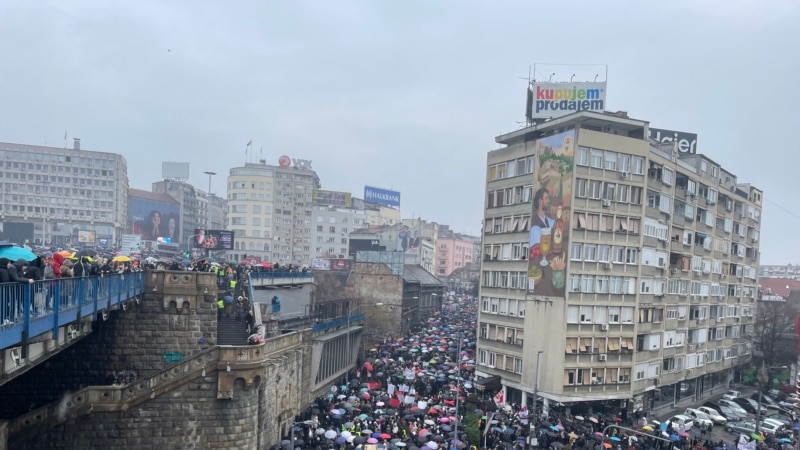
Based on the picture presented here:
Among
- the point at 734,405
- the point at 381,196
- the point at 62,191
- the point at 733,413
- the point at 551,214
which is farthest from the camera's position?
the point at 381,196

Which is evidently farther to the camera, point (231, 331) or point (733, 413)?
point (733, 413)

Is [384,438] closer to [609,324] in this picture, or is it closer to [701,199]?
[609,324]

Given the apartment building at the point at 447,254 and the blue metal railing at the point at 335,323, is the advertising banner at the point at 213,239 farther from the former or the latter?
the apartment building at the point at 447,254

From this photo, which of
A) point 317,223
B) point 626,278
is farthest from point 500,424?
point 317,223

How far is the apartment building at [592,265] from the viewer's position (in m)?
38.4

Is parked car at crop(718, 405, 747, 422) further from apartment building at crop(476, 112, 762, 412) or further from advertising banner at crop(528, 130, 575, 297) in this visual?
advertising banner at crop(528, 130, 575, 297)

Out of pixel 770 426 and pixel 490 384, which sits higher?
pixel 490 384

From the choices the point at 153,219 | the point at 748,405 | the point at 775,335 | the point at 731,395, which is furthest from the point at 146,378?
the point at 153,219

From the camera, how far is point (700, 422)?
130 feet

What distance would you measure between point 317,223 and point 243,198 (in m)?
15.9

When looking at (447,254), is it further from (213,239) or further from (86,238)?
(213,239)

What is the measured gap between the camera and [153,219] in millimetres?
131625

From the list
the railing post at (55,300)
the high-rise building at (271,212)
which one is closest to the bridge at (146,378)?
the railing post at (55,300)

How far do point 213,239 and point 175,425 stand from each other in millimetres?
42006
